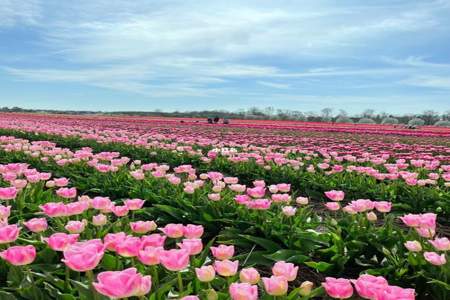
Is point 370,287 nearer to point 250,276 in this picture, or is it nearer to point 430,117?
point 250,276

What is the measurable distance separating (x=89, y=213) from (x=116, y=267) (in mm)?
1255

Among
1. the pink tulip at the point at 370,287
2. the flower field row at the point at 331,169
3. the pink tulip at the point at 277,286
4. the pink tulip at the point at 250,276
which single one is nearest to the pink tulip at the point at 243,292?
the pink tulip at the point at 277,286

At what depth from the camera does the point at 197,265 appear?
8.37 ft

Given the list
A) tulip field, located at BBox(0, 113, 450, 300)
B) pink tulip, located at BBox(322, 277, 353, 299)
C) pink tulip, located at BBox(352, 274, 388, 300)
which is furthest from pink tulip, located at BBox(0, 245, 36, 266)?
pink tulip, located at BBox(352, 274, 388, 300)

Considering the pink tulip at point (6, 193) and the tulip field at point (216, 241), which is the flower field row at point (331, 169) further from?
the pink tulip at point (6, 193)

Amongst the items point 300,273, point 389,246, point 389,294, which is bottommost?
point 300,273

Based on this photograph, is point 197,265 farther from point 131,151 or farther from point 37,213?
point 131,151

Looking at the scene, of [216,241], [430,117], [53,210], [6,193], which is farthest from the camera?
[430,117]

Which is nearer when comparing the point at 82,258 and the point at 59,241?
the point at 82,258

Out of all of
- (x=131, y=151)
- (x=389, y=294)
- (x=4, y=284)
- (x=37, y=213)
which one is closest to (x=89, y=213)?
(x=37, y=213)

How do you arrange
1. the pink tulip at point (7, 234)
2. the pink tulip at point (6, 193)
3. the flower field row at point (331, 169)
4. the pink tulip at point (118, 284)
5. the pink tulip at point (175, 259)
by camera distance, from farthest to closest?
1. the flower field row at point (331, 169)
2. the pink tulip at point (6, 193)
3. the pink tulip at point (7, 234)
4. the pink tulip at point (175, 259)
5. the pink tulip at point (118, 284)

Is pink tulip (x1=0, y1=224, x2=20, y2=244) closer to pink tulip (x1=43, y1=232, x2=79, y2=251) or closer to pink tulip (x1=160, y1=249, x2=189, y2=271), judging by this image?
pink tulip (x1=43, y1=232, x2=79, y2=251)

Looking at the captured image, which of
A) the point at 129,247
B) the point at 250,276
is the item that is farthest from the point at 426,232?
the point at 129,247

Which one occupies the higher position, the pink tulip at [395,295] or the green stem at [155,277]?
the pink tulip at [395,295]
